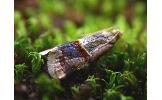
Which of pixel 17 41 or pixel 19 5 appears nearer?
pixel 17 41

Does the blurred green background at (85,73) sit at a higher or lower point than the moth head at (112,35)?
lower

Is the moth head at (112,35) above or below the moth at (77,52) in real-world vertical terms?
above

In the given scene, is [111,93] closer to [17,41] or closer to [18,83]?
[18,83]

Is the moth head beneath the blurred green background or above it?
above

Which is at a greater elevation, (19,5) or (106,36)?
(19,5)

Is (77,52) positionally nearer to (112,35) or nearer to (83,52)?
(83,52)

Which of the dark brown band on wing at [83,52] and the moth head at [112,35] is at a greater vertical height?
the moth head at [112,35]

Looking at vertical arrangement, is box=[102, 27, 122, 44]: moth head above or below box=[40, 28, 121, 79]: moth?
above
